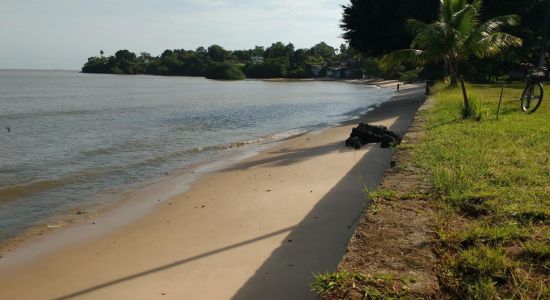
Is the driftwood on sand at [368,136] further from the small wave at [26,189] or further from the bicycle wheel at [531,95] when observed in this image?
the small wave at [26,189]

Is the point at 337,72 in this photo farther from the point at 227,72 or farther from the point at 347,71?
the point at 227,72

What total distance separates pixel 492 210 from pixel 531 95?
10.0 metres

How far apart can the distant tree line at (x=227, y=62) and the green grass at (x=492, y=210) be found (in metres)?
109

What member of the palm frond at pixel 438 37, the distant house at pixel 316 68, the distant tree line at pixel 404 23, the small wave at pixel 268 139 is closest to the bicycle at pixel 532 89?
the palm frond at pixel 438 37

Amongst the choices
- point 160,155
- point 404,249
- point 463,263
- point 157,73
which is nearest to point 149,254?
point 404,249

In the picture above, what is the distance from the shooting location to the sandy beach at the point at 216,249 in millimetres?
4781

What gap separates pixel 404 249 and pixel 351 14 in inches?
1144

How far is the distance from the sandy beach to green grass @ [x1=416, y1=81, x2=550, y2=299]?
1292mm

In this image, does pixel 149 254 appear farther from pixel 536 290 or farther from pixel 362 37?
pixel 362 37

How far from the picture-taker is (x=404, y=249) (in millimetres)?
3518

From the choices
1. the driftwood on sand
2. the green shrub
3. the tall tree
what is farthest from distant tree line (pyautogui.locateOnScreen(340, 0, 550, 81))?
the green shrub

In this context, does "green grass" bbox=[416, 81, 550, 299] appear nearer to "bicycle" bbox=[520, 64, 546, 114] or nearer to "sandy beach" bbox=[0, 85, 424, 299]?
"sandy beach" bbox=[0, 85, 424, 299]

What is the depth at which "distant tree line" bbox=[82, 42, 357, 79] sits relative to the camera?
125125 mm

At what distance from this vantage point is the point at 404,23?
86.5 ft
